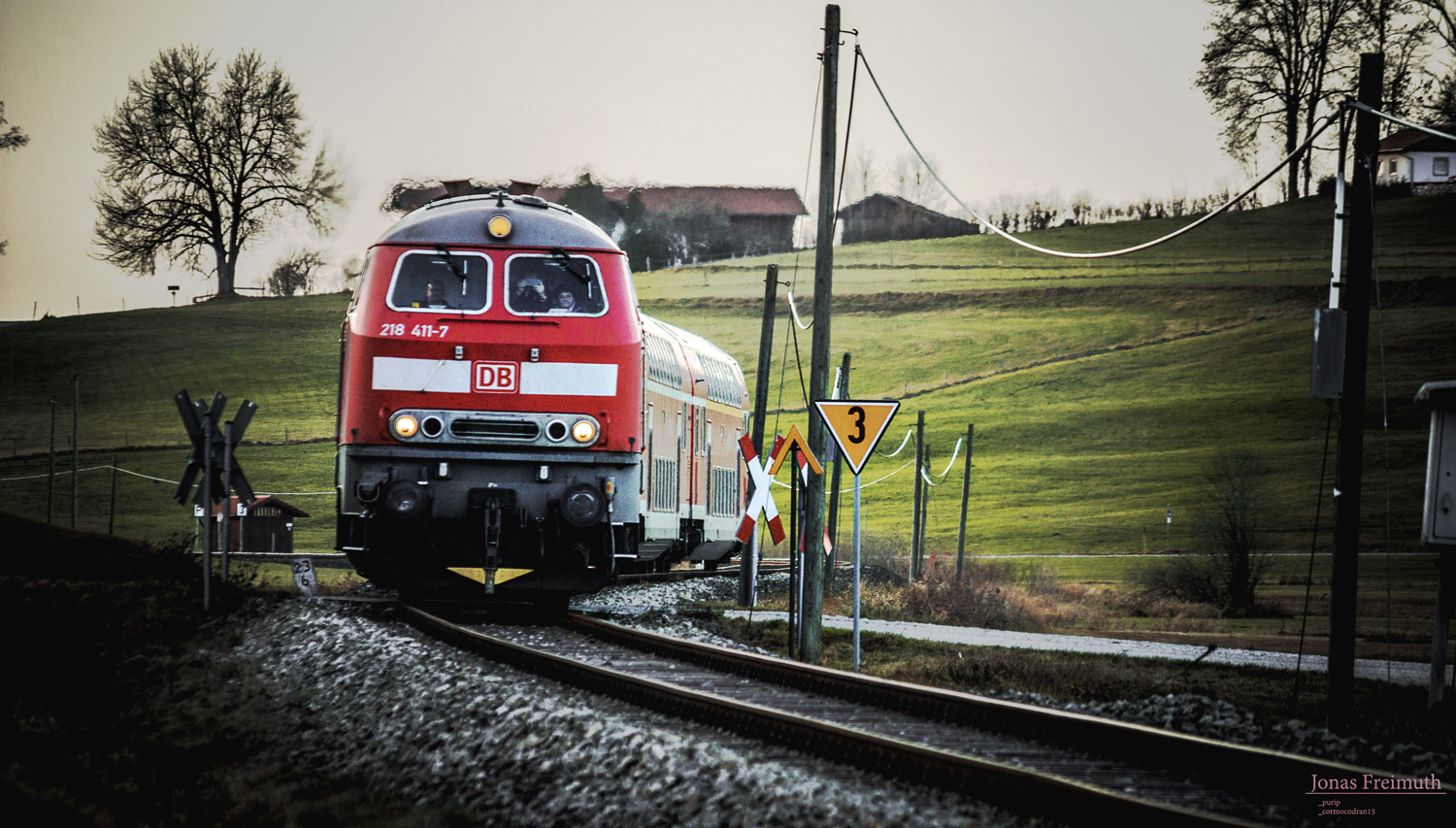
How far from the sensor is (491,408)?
12.6 meters

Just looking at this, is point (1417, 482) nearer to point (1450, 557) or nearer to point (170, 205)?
point (1450, 557)

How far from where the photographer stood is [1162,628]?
27.6 meters

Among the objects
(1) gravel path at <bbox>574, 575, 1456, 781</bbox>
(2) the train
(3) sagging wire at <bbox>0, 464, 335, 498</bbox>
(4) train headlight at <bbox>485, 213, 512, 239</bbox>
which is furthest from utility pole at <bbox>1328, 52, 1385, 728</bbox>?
(3) sagging wire at <bbox>0, 464, 335, 498</bbox>

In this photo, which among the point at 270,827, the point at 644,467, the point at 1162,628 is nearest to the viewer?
the point at 270,827

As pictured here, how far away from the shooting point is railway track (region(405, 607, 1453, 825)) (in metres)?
6.28

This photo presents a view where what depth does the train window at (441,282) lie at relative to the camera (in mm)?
12859

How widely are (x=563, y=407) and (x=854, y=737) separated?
240 inches

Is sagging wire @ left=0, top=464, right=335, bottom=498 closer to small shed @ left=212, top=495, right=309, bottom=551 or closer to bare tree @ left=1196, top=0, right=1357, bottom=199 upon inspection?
small shed @ left=212, top=495, right=309, bottom=551

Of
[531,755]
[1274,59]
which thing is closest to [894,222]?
[1274,59]

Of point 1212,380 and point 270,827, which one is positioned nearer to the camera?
point 270,827

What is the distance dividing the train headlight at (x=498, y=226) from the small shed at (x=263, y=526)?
91.3 ft

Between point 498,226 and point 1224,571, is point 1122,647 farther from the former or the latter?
point 1224,571

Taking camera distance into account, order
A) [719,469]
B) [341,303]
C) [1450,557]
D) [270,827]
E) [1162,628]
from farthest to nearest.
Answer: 1. [341,303]
2. [1162,628]
3. [719,469]
4. [1450,557]
5. [270,827]

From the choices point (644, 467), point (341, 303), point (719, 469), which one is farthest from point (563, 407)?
point (341, 303)
